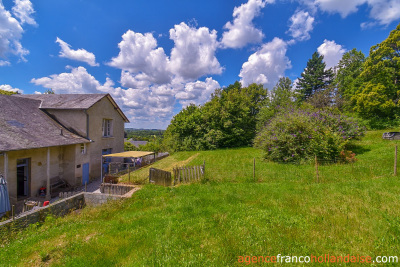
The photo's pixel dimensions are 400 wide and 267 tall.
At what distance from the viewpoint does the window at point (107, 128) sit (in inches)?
698

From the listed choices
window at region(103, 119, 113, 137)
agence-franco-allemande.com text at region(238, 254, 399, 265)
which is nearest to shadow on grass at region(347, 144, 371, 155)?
agence-franco-allemande.com text at region(238, 254, 399, 265)

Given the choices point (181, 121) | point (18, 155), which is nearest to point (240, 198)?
point (18, 155)

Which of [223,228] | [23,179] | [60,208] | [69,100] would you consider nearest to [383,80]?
[223,228]

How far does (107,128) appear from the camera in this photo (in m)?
18.3

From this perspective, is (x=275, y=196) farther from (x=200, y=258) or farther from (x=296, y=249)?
(x=200, y=258)

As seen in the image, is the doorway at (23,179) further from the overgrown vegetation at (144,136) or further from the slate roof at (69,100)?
the overgrown vegetation at (144,136)

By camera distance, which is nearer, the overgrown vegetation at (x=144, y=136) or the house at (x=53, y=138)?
the house at (x=53, y=138)

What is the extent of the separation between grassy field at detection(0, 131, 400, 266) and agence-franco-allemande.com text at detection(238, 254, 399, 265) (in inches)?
4.1

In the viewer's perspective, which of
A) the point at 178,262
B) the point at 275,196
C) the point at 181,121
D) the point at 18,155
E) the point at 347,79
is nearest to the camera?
the point at 178,262

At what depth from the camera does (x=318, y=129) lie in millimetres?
12266

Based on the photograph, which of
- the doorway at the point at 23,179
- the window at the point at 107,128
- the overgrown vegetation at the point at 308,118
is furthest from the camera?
the window at the point at 107,128

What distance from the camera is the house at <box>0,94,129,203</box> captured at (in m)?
9.85

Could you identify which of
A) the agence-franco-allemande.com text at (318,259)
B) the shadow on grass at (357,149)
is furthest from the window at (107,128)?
the shadow on grass at (357,149)

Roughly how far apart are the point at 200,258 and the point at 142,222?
2359 millimetres
